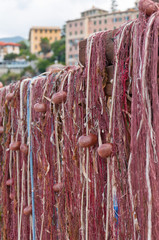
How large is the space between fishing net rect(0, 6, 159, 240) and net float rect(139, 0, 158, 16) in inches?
0.7

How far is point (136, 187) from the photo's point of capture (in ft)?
2.82

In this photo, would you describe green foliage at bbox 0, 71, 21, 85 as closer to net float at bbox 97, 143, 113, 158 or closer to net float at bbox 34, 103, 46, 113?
net float at bbox 34, 103, 46, 113

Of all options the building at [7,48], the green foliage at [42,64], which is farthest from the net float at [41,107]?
the building at [7,48]

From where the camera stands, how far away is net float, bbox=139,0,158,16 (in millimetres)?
835

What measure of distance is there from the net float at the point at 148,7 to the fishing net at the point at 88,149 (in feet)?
0.06

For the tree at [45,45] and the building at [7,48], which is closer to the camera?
the tree at [45,45]

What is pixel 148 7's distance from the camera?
0.84 metres

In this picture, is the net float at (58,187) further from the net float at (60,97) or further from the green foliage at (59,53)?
the green foliage at (59,53)

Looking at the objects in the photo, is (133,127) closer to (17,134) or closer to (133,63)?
(133,63)

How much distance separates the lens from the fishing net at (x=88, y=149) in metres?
0.82

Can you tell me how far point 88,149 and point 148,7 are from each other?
0.57 m

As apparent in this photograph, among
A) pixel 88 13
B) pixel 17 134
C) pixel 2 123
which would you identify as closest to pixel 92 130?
pixel 17 134

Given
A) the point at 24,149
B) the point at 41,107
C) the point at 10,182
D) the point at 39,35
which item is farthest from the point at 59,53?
the point at 41,107

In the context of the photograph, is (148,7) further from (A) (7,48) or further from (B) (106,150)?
(A) (7,48)
